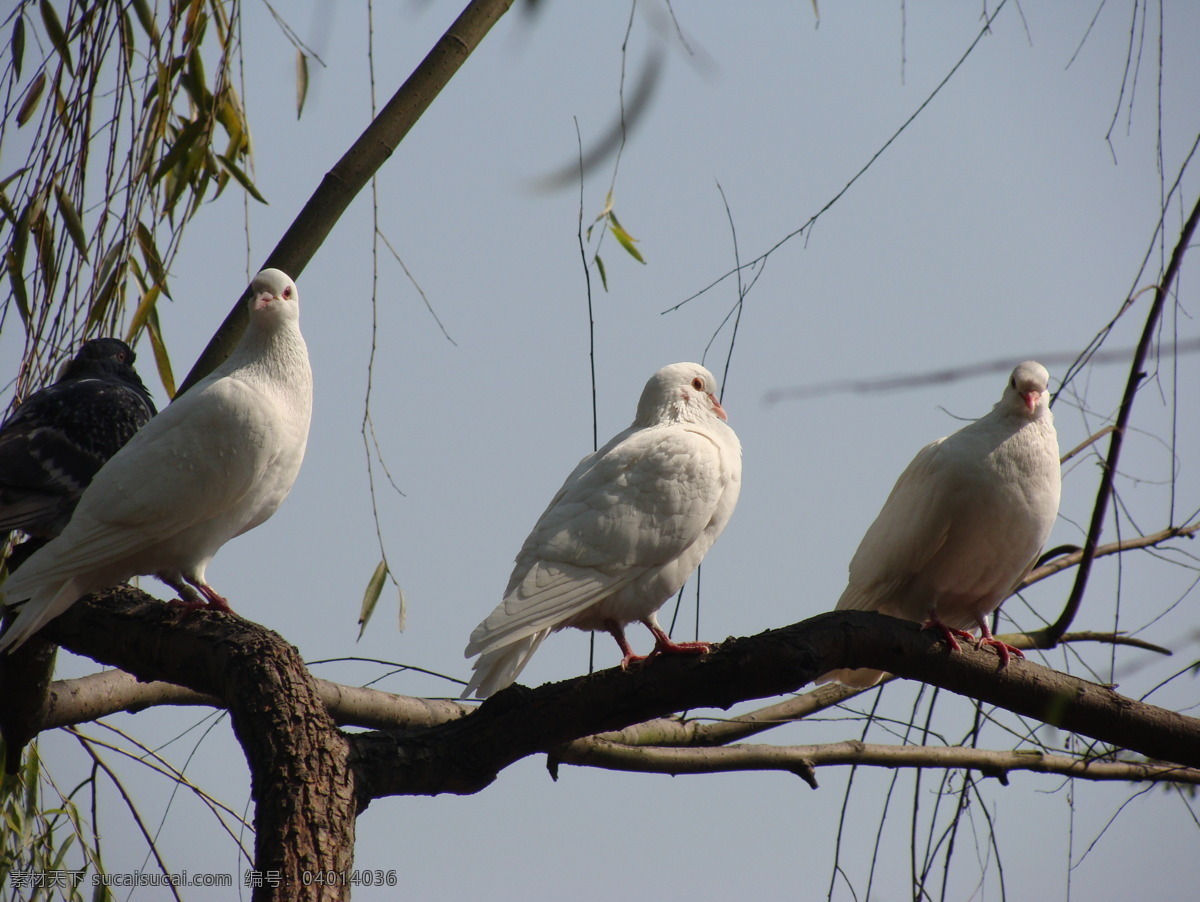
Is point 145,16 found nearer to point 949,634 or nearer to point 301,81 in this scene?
point 301,81

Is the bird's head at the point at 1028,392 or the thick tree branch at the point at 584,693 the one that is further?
the bird's head at the point at 1028,392

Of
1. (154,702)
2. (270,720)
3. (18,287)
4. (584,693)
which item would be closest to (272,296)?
(18,287)

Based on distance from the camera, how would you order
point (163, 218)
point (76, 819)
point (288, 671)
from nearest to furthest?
point (288, 671) < point (163, 218) < point (76, 819)

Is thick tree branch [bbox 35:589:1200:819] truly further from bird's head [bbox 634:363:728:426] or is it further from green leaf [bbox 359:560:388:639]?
bird's head [bbox 634:363:728:426]

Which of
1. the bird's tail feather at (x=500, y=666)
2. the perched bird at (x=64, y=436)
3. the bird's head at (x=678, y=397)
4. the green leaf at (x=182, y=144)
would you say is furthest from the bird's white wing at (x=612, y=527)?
the green leaf at (x=182, y=144)

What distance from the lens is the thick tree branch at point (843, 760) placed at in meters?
3.49

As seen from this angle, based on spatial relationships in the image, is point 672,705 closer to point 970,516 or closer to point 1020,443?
point 970,516

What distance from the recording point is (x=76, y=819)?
350 cm

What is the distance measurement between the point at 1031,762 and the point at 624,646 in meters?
1.39

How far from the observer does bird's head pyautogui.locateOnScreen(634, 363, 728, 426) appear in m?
4.32

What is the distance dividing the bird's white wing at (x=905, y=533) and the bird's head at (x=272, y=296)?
7.22ft

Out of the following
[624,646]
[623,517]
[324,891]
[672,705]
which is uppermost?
[623,517]

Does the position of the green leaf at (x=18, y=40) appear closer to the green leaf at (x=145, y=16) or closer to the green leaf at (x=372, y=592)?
the green leaf at (x=145, y=16)

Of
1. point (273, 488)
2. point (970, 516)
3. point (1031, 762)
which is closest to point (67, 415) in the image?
point (273, 488)
